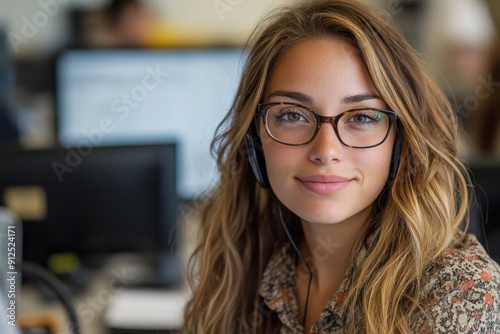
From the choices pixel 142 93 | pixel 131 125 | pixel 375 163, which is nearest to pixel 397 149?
pixel 375 163

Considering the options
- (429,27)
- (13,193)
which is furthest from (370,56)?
(429,27)

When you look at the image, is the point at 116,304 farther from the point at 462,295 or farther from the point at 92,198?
the point at 462,295

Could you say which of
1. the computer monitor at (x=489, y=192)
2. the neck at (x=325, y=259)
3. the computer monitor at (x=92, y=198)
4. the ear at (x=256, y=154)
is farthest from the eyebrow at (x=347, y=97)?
the computer monitor at (x=92, y=198)

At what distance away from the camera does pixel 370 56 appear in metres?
1.17

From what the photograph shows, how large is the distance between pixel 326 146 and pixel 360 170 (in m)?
0.07

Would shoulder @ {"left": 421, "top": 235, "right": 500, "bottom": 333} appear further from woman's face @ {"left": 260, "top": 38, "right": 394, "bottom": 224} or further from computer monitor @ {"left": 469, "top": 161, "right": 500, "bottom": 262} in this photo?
computer monitor @ {"left": 469, "top": 161, "right": 500, "bottom": 262}

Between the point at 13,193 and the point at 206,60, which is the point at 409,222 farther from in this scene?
the point at 206,60

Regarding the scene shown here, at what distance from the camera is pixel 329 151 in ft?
3.86

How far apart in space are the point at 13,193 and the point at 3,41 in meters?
2.16

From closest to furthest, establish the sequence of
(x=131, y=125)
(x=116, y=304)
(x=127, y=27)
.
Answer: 1. (x=116, y=304)
2. (x=131, y=125)
3. (x=127, y=27)

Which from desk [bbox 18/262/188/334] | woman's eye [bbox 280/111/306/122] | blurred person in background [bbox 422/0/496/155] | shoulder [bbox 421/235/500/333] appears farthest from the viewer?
blurred person in background [bbox 422/0/496/155]

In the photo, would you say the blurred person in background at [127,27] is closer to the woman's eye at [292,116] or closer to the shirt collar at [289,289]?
the shirt collar at [289,289]

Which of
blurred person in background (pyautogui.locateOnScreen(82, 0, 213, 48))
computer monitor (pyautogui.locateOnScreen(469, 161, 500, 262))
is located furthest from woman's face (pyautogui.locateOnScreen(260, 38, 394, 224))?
blurred person in background (pyautogui.locateOnScreen(82, 0, 213, 48))

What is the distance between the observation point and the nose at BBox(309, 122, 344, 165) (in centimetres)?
118
